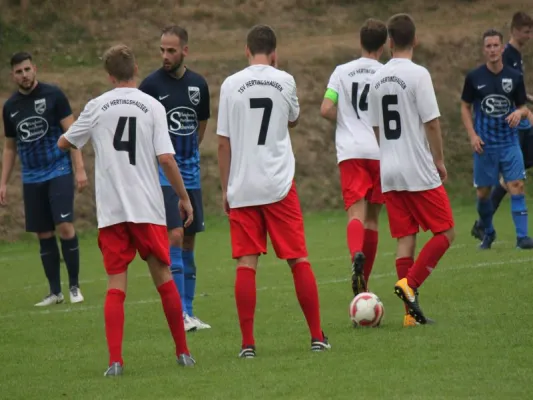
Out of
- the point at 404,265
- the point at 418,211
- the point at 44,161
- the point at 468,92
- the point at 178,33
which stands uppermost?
the point at 178,33

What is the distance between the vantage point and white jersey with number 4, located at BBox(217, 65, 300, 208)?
855 cm

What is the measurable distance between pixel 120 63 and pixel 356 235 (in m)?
3.19

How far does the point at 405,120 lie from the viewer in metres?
9.58

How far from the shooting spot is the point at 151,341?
997 cm

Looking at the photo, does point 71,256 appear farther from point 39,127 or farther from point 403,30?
point 403,30

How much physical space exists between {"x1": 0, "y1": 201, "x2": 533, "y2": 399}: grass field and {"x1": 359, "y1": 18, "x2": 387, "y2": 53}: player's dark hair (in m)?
2.27

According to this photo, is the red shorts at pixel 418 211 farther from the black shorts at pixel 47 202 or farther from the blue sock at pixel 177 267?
the black shorts at pixel 47 202

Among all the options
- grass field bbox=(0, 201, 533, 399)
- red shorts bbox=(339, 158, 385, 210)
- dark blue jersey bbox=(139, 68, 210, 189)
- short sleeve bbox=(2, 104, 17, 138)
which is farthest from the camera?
short sleeve bbox=(2, 104, 17, 138)

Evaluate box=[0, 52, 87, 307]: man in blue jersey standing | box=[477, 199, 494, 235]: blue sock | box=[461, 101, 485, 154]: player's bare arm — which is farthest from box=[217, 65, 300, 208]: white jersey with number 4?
box=[477, 199, 494, 235]: blue sock

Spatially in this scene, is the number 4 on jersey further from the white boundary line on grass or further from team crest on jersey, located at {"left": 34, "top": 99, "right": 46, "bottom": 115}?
team crest on jersey, located at {"left": 34, "top": 99, "right": 46, "bottom": 115}

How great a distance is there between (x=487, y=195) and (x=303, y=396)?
8.15 metres

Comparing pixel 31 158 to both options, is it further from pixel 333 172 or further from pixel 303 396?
pixel 333 172

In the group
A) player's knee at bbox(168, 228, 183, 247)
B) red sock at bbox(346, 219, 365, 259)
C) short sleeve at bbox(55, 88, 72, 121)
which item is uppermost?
short sleeve at bbox(55, 88, 72, 121)

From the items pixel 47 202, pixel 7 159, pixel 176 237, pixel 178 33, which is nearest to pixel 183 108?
pixel 178 33
